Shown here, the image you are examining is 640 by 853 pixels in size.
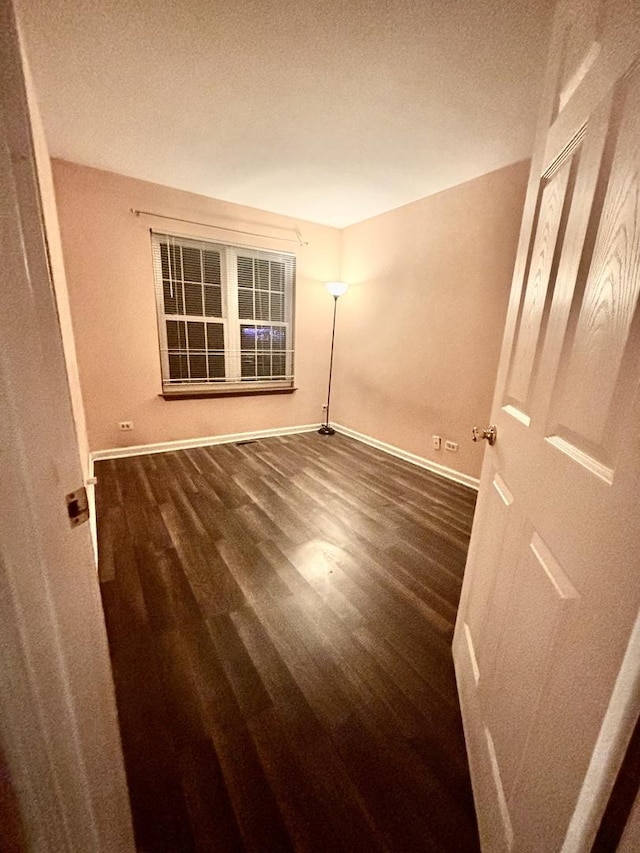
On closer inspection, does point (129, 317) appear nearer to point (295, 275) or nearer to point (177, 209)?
point (177, 209)

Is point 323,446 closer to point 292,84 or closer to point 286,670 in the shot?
point 286,670

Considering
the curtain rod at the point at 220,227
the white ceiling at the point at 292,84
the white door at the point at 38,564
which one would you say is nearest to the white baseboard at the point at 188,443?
the curtain rod at the point at 220,227

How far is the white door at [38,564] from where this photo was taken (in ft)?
1.30

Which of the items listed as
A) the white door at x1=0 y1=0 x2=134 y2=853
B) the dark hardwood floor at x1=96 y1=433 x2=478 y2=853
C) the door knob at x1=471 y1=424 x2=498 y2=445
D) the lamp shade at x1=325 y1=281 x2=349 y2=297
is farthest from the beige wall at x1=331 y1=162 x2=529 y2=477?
the white door at x1=0 y1=0 x2=134 y2=853

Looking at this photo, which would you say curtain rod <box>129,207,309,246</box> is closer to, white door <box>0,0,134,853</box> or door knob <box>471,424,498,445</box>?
white door <box>0,0,134,853</box>

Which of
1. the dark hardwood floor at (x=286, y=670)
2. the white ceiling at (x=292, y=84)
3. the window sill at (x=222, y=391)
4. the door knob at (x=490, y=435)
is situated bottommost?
the dark hardwood floor at (x=286, y=670)

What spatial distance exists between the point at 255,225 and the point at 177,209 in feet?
2.70

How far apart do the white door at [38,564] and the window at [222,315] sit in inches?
129

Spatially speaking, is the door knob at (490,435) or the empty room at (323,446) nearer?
the empty room at (323,446)

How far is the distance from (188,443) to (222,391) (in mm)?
716

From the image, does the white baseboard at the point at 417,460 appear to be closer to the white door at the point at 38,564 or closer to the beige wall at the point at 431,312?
the beige wall at the point at 431,312

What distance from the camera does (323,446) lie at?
13.0 ft

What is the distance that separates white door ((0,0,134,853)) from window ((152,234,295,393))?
3.28 m

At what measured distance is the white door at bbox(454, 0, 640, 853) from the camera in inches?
18.6
